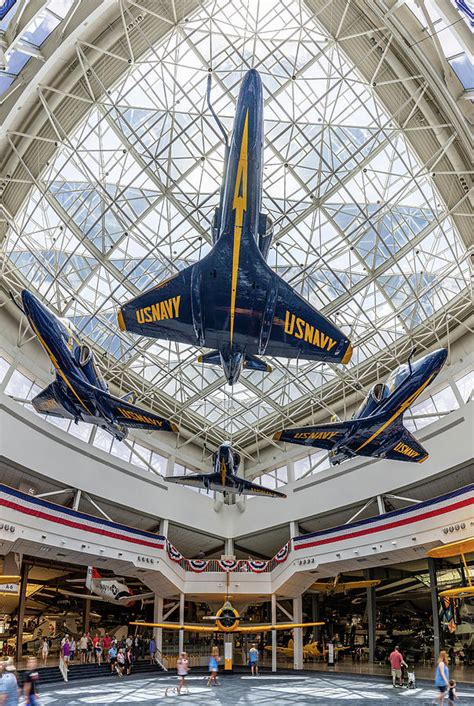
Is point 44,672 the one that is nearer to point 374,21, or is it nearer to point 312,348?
point 312,348

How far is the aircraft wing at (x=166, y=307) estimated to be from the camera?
16734 mm

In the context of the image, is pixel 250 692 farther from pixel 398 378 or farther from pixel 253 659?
pixel 398 378

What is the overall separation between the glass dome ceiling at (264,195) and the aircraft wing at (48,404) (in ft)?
22.1

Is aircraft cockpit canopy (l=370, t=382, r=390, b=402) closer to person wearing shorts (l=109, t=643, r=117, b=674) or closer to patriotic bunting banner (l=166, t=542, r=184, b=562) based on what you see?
patriotic bunting banner (l=166, t=542, r=184, b=562)

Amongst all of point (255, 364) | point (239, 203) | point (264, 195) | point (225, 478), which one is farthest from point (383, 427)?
point (264, 195)

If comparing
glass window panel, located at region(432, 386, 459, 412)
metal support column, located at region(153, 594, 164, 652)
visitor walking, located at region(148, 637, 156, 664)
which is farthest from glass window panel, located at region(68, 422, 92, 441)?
glass window panel, located at region(432, 386, 459, 412)

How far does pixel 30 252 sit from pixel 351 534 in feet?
76.7

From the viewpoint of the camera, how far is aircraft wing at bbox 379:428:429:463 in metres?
24.0

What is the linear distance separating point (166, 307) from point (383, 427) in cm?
1151

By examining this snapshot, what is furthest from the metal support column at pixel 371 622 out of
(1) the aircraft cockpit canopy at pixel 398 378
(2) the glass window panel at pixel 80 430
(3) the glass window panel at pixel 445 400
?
(2) the glass window panel at pixel 80 430

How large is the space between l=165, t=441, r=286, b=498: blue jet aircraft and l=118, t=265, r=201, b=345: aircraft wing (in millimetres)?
13721

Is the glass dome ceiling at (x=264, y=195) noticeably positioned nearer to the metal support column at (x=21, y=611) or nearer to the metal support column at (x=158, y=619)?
the metal support column at (x=21, y=611)

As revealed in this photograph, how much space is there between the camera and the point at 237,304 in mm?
16484

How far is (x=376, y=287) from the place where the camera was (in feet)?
100
